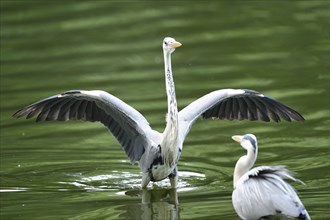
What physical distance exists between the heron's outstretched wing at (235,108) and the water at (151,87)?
1.54 ft

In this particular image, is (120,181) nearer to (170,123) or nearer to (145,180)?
(145,180)

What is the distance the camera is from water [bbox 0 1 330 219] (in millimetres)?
10086

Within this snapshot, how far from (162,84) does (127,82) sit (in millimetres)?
557

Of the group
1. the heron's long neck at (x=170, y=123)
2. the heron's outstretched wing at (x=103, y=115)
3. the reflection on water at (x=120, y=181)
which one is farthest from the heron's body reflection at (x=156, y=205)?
the heron's outstretched wing at (x=103, y=115)

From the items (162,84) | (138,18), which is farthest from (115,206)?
(138,18)

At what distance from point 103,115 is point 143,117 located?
1.50 ft

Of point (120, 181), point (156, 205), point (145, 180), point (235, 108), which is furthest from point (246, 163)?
point (235, 108)

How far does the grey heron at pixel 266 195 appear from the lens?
26.6 feet

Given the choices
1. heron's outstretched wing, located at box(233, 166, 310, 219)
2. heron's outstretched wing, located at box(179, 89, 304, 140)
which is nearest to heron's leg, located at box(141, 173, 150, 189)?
heron's outstretched wing, located at box(179, 89, 304, 140)

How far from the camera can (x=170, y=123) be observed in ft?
34.3

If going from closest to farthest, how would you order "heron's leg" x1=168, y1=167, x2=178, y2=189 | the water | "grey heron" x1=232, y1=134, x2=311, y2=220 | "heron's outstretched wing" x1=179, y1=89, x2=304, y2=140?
1. "grey heron" x1=232, y1=134, x2=311, y2=220
2. the water
3. "heron's leg" x1=168, y1=167, x2=178, y2=189
4. "heron's outstretched wing" x1=179, y1=89, x2=304, y2=140

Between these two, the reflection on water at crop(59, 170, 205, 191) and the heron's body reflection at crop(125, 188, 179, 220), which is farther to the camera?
the reflection on water at crop(59, 170, 205, 191)

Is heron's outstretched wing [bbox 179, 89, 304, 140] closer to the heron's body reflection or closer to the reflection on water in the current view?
the reflection on water

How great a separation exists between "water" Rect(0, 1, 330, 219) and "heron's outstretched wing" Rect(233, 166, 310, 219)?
61 cm
